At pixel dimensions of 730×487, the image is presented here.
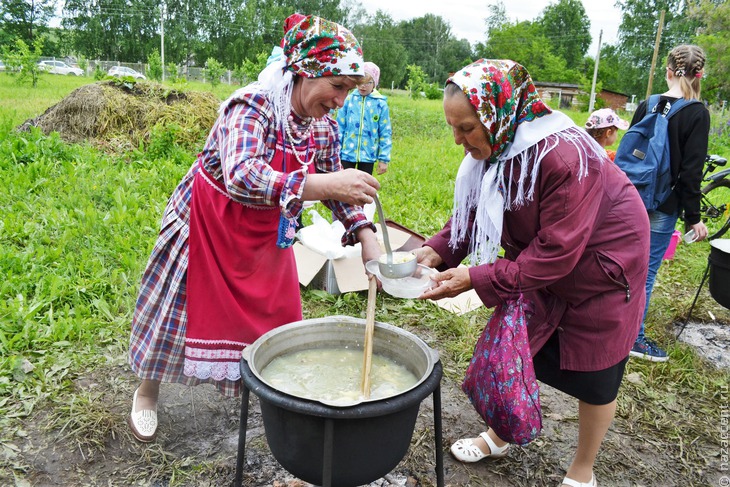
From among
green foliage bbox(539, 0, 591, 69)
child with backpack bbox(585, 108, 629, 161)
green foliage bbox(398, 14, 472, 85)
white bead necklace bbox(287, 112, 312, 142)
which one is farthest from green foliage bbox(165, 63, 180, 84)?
green foliage bbox(539, 0, 591, 69)

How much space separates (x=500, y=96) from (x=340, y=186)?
1.84 ft

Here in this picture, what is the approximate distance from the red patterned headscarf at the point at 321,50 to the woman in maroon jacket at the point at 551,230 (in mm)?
349

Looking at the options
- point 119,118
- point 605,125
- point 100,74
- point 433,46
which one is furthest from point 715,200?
point 433,46

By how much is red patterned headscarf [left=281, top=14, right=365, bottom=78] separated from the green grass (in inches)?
75.1

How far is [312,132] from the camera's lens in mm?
2152

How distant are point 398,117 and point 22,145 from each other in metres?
12.7

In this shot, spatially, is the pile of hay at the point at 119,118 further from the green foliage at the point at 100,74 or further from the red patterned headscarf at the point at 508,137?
the red patterned headscarf at the point at 508,137

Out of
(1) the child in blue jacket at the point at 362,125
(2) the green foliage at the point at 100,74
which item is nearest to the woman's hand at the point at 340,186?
(1) the child in blue jacket at the point at 362,125

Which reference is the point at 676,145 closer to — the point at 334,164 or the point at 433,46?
the point at 334,164

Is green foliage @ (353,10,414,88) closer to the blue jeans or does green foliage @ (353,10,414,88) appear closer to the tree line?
the tree line

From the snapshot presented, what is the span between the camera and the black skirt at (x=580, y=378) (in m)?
2.03

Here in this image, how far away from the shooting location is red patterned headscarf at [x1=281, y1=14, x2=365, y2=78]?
5.95ft

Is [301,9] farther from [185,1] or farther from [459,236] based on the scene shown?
[459,236]

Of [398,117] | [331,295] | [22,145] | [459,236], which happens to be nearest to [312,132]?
[459,236]
